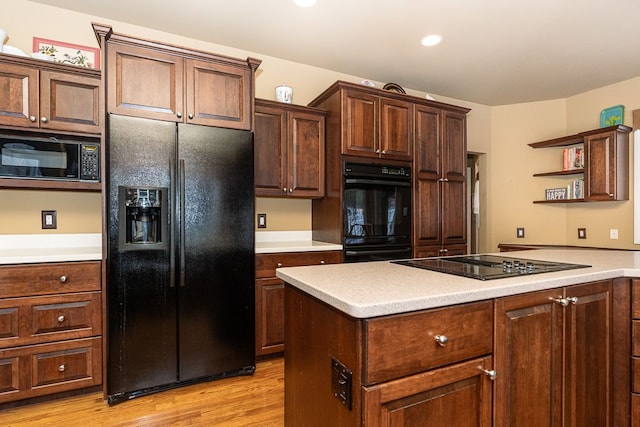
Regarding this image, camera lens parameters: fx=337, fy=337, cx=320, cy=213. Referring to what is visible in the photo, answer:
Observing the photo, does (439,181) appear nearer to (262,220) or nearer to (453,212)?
(453,212)

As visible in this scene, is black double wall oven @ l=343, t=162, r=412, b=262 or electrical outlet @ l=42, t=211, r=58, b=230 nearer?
electrical outlet @ l=42, t=211, r=58, b=230

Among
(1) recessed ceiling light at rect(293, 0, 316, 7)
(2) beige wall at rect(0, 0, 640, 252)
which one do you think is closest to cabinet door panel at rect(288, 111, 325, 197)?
(2) beige wall at rect(0, 0, 640, 252)

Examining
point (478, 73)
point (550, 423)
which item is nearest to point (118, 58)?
point (550, 423)

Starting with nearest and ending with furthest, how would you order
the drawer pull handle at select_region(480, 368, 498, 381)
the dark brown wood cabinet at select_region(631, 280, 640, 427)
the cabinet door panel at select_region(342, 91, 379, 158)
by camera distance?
the drawer pull handle at select_region(480, 368, 498, 381) → the dark brown wood cabinet at select_region(631, 280, 640, 427) → the cabinet door panel at select_region(342, 91, 379, 158)

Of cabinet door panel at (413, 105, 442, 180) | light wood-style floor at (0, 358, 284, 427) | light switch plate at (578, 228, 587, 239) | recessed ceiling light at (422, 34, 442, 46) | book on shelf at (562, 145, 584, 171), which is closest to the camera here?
light wood-style floor at (0, 358, 284, 427)

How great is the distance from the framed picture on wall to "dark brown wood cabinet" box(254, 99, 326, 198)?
1.26 m

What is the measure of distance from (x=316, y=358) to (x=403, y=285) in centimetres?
40

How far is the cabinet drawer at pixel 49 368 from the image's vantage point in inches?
76.7

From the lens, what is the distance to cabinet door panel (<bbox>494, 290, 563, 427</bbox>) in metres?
1.18

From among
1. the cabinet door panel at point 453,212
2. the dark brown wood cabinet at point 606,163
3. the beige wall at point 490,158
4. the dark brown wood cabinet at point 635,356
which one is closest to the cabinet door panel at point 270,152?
the beige wall at point 490,158

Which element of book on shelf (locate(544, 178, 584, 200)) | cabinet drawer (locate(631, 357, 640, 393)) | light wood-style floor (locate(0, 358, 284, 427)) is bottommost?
light wood-style floor (locate(0, 358, 284, 427))

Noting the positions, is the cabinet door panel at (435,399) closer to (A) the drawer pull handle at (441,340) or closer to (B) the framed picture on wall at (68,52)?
(A) the drawer pull handle at (441,340)

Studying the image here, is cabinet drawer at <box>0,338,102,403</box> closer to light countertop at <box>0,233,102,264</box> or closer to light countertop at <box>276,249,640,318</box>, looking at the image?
light countertop at <box>0,233,102,264</box>

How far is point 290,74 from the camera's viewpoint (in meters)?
3.32
